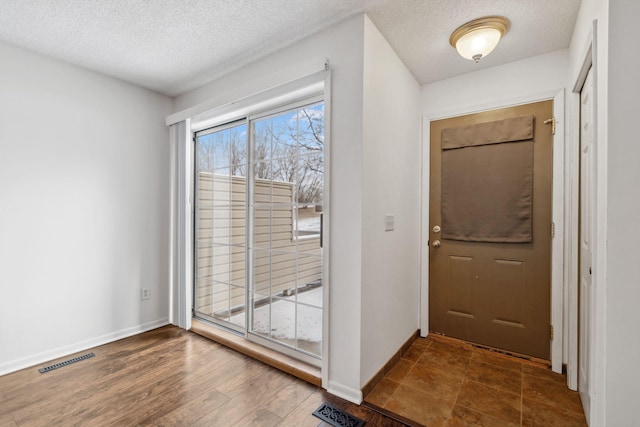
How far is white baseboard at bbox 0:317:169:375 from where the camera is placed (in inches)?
86.6

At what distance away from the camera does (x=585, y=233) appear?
1.80 m

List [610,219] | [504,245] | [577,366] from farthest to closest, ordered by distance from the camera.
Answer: [504,245] → [577,366] → [610,219]

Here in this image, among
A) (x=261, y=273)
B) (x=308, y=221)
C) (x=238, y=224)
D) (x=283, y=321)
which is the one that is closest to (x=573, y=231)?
(x=308, y=221)

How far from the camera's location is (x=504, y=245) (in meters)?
2.47

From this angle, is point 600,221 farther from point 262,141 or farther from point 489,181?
point 262,141

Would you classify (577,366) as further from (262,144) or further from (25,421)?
(25,421)

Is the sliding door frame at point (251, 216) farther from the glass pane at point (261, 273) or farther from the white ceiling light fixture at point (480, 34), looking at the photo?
the white ceiling light fixture at point (480, 34)

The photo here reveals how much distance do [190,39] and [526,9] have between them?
7.41 feet

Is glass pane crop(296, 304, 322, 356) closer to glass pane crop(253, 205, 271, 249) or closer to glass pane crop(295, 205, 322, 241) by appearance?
glass pane crop(295, 205, 322, 241)

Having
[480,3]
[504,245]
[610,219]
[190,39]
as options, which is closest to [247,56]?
[190,39]

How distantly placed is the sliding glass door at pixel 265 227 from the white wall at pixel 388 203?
1.44 feet

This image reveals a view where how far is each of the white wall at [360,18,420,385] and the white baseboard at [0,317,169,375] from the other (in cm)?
235

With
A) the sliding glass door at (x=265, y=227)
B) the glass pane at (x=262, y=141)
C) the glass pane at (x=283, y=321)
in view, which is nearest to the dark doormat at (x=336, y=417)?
the sliding glass door at (x=265, y=227)

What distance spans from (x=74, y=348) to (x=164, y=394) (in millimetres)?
1236
